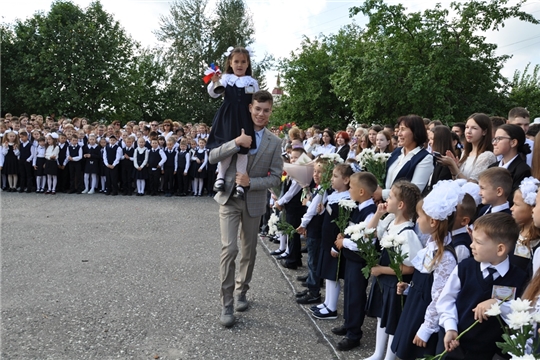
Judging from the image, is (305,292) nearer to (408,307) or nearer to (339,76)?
(408,307)

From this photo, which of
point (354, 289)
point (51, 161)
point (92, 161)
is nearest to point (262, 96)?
point (354, 289)

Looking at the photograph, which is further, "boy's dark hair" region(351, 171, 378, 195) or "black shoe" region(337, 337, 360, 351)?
"boy's dark hair" region(351, 171, 378, 195)

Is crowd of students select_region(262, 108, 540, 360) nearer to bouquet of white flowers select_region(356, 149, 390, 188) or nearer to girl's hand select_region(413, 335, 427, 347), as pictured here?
girl's hand select_region(413, 335, 427, 347)

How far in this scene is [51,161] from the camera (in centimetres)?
1460

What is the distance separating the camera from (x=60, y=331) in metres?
4.54

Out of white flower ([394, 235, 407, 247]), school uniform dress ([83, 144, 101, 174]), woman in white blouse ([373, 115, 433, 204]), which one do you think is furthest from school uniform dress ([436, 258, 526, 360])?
school uniform dress ([83, 144, 101, 174])

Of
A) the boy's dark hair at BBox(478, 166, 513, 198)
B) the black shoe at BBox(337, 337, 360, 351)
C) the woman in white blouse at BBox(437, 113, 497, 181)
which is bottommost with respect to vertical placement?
the black shoe at BBox(337, 337, 360, 351)

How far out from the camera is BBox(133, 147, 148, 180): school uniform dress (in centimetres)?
1491

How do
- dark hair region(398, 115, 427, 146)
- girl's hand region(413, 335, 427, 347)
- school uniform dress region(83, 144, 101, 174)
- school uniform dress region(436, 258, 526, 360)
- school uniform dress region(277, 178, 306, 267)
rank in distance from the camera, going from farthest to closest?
school uniform dress region(83, 144, 101, 174), school uniform dress region(277, 178, 306, 267), dark hair region(398, 115, 427, 146), girl's hand region(413, 335, 427, 347), school uniform dress region(436, 258, 526, 360)

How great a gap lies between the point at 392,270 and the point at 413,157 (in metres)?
1.36

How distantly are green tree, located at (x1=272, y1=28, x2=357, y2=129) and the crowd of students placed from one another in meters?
25.3

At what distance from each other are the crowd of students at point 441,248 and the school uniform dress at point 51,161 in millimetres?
10863

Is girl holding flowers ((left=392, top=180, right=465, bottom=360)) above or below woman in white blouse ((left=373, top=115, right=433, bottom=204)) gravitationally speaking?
below

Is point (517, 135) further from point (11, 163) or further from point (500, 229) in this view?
point (11, 163)
